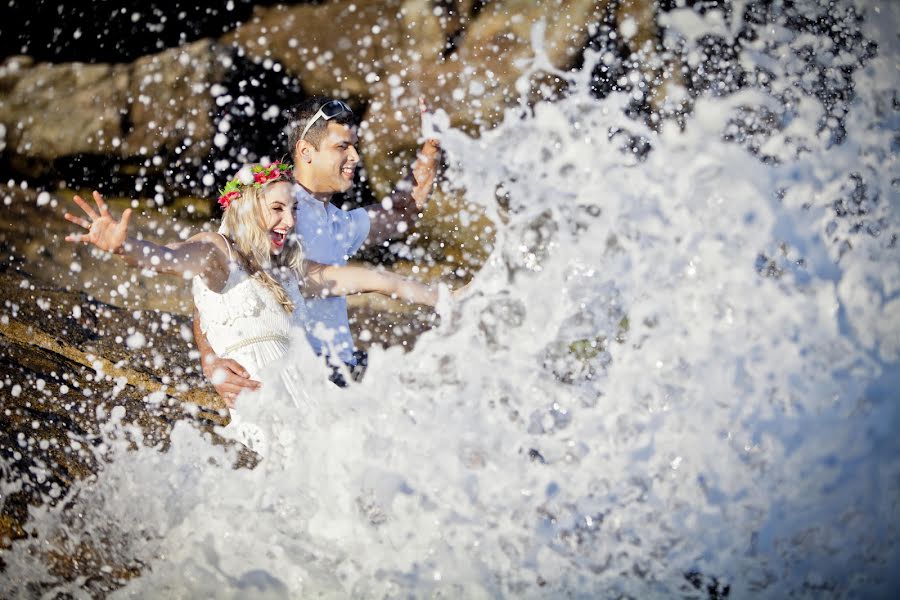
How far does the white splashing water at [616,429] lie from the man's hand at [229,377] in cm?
9

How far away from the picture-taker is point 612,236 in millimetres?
2508

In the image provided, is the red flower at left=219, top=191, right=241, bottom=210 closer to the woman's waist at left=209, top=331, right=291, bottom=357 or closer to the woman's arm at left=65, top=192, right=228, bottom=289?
the woman's arm at left=65, top=192, right=228, bottom=289

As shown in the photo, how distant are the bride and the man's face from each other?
258 millimetres

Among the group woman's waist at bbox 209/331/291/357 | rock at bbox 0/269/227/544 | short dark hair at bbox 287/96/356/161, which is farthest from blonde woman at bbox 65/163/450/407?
rock at bbox 0/269/227/544

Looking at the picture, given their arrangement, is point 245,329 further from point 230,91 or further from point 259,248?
point 230,91

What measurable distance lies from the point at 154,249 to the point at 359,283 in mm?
776

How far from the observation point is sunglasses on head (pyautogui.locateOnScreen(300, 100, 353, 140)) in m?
3.09

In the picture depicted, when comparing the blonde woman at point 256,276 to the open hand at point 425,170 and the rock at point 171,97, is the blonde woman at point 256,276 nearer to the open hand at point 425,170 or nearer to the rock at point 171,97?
the open hand at point 425,170

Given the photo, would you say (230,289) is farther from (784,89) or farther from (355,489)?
(784,89)

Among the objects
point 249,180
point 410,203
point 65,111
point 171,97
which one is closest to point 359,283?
point 249,180

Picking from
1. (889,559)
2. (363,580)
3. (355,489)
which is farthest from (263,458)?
(889,559)

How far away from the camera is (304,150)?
10.3 ft

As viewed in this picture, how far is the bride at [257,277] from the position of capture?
256 centimetres

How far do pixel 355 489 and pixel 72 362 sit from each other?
1.90 metres
